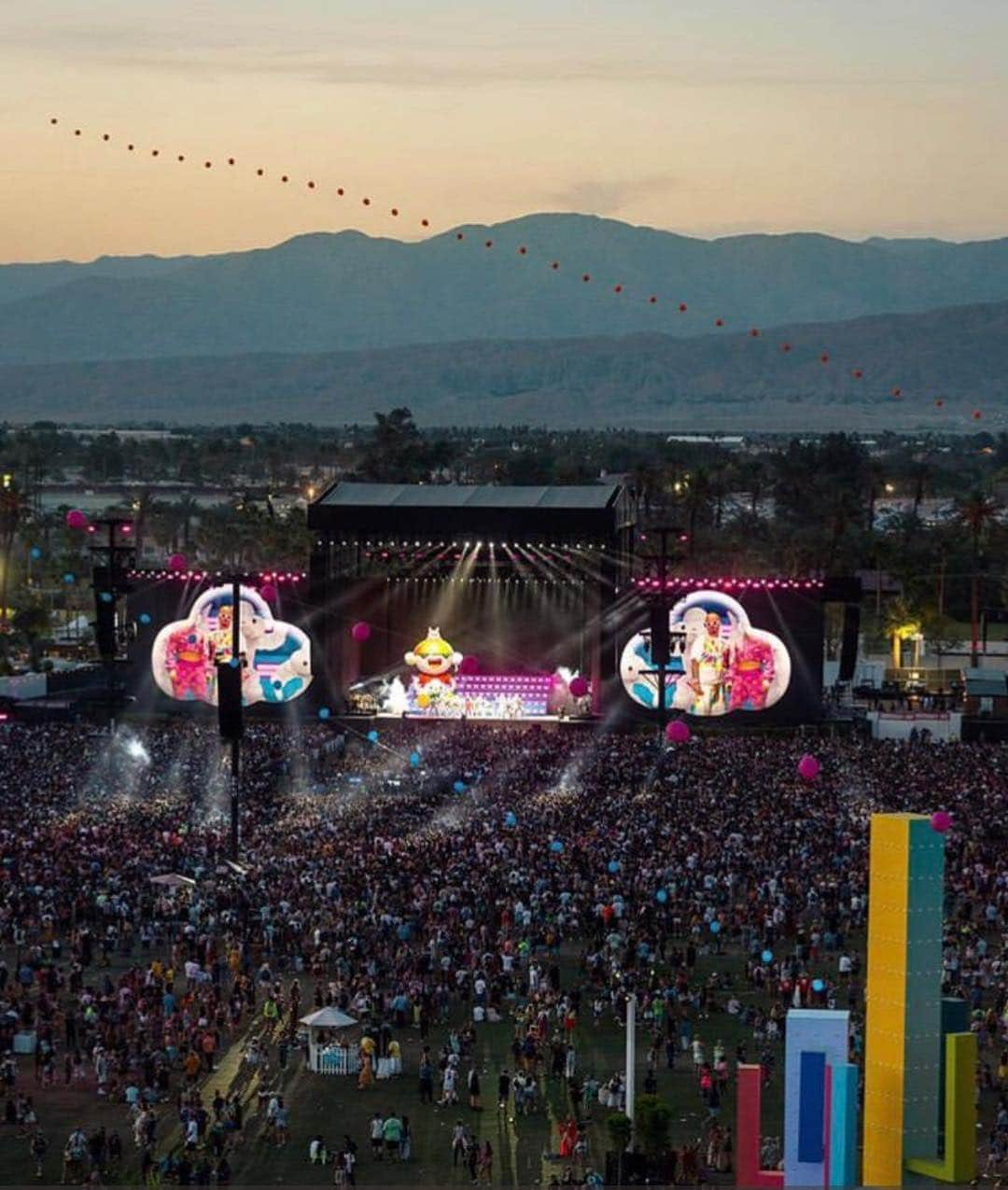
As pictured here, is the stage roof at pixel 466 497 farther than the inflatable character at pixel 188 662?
Yes

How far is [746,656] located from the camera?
2309 inches

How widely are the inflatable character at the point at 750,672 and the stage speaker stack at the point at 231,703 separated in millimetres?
17521

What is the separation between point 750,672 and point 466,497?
8234 millimetres

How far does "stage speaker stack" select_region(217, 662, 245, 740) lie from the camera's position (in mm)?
43469

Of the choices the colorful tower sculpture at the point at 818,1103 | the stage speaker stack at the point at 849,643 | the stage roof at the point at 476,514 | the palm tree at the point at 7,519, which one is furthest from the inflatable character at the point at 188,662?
the colorful tower sculpture at the point at 818,1103

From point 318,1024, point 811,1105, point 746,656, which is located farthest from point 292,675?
point 811,1105

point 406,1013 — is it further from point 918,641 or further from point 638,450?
point 638,450

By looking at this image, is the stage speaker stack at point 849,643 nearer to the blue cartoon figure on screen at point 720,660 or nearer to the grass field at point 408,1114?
the blue cartoon figure on screen at point 720,660

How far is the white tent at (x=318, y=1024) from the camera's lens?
30.0 m

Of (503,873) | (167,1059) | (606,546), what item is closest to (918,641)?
(606,546)

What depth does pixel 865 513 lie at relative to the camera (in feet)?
384

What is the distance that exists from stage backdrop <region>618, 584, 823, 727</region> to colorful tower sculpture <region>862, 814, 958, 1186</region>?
3537 centimetres

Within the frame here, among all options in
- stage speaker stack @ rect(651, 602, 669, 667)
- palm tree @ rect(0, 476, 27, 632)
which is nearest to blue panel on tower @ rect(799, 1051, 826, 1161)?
stage speaker stack @ rect(651, 602, 669, 667)

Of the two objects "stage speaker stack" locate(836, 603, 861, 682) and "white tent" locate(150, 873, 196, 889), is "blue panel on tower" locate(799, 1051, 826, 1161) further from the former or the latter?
"stage speaker stack" locate(836, 603, 861, 682)
